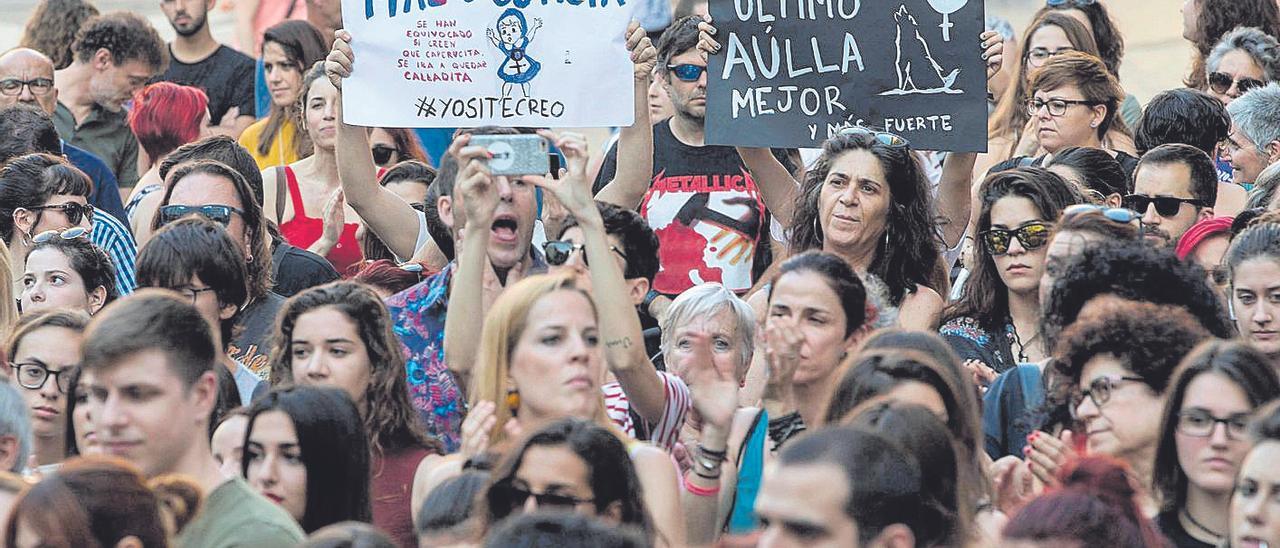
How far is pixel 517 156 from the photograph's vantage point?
679cm

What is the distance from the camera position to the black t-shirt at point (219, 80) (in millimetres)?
11508

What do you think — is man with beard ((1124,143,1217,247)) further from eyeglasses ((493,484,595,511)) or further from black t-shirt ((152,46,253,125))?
black t-shirt ((152,46,253,125))

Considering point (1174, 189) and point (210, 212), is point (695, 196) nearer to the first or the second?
point (1174, 189)

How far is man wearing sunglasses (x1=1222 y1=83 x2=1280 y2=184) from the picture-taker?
916 cm

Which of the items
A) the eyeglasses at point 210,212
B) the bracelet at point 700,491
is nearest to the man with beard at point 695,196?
the eyeglasses at point 210,212

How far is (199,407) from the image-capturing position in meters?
5.09

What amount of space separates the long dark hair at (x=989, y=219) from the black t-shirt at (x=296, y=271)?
232 centimetres

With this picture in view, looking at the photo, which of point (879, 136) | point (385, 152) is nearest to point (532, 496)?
point (879, 136)

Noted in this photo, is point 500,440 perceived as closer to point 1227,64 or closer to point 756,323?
point 756,323

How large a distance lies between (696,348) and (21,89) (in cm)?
529

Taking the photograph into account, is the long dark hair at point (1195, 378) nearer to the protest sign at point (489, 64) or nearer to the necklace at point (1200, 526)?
the necklace at point (1200, 526)

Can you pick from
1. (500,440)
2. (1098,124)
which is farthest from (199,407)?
(1098,124)

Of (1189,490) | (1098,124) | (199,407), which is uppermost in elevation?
(1098,124)

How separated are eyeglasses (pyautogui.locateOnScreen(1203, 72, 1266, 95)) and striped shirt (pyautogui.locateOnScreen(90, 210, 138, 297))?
16.5ft
